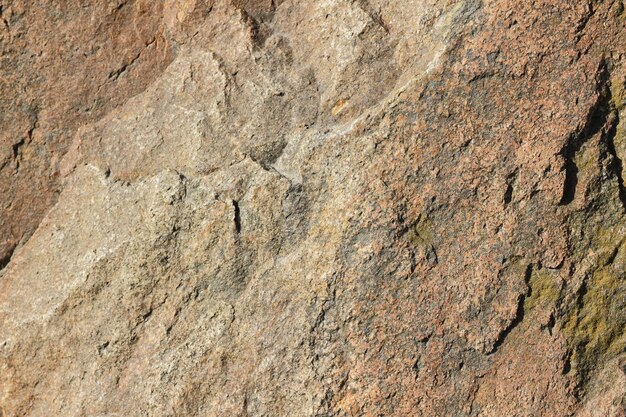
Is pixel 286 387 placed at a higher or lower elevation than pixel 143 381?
lower

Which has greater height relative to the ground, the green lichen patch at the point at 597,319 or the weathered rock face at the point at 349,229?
the weathered rock face at the point at 349,229

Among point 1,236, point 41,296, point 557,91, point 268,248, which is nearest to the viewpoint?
point 557,91

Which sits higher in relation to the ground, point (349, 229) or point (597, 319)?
point (349, 229)

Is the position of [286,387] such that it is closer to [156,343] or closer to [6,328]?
[156,343]

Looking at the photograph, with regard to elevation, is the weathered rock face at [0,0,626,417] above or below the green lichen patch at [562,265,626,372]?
above

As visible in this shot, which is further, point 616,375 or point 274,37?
point 274,37

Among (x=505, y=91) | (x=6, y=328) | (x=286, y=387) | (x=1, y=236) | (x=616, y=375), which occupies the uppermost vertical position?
(x=1, y=236)

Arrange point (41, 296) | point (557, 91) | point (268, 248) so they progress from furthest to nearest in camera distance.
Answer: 1. point (41, 296)
2. point (268, 248)
3. point (557, 91)

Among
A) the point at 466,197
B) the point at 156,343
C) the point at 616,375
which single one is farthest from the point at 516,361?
the point at 156,343
